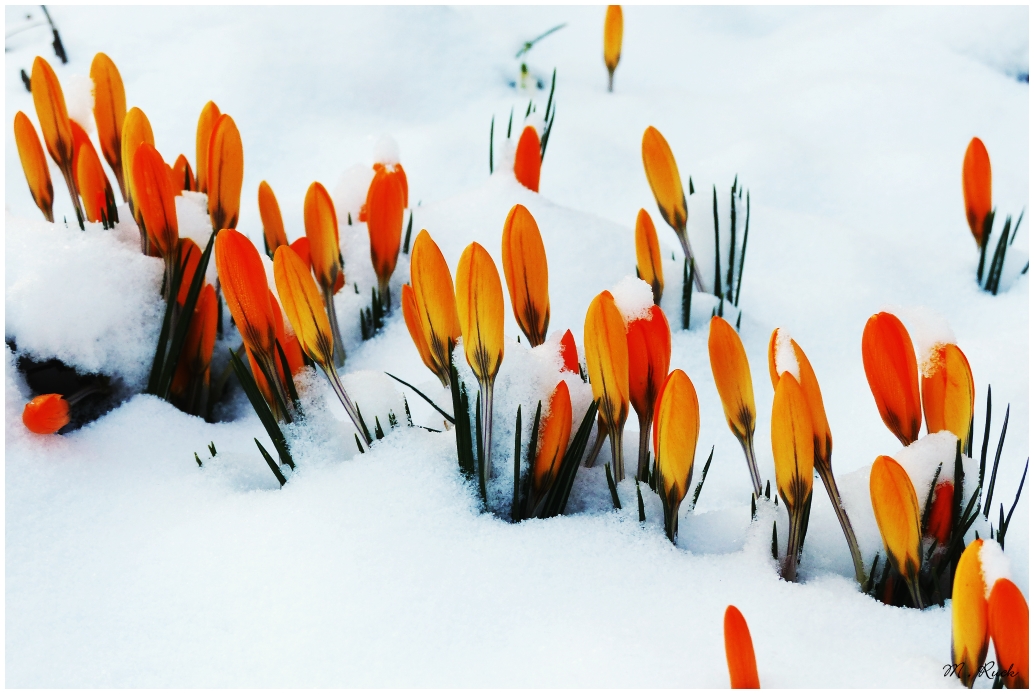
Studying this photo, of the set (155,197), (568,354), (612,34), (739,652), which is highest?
(612,34)

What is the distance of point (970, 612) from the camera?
547 mm

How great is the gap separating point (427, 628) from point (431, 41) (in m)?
1.81

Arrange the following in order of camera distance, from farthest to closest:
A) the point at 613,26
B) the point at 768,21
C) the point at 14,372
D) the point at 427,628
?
1. the point at 768,21
2. the point at 613,26
3. the point at 14,372
4. the point at 427,628

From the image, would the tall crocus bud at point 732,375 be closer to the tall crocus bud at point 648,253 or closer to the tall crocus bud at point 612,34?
the tall crocus bud at point 648,253

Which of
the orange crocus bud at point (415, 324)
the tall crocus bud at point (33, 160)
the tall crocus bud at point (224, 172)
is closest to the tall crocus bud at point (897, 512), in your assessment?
the orange crocus bud at point (415, 324)

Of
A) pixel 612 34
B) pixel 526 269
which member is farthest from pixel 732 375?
pixel 612 34

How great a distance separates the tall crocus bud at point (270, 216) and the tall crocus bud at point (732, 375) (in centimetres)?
62

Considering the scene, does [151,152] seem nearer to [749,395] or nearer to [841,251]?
[749,395]

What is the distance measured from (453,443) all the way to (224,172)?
440mm

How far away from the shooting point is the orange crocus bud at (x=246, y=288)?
2.34ft

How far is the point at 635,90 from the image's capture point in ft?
7.29

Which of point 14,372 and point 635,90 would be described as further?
point 635,90

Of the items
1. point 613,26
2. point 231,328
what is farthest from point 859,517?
point 613,26

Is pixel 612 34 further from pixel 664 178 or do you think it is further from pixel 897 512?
pixel 897 512
